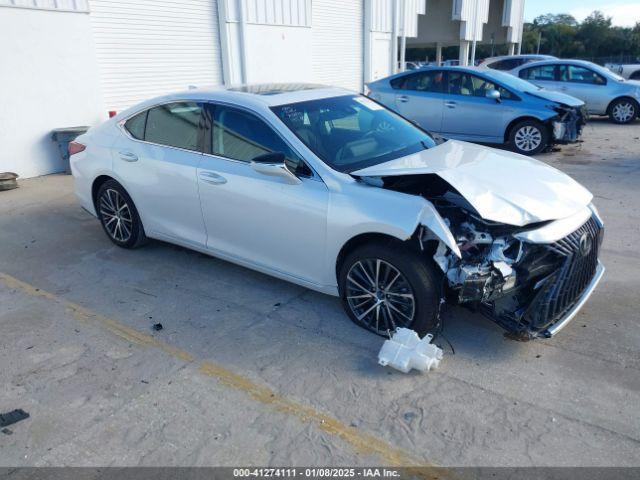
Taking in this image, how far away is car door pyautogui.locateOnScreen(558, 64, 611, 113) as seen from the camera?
13.6m

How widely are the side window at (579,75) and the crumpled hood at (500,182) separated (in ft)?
35.4

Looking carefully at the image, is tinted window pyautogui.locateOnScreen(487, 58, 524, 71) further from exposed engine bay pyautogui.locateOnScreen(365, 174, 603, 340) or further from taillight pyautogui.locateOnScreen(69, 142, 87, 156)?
exposed engine bay pyautogui.locateOnScreen(365, 174, 603, 340)

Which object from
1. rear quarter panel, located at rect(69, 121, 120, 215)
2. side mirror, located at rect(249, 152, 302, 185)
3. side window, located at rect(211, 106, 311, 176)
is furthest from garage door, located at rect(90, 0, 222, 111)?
side mirror, located at rect(249, 152, 302, 185)

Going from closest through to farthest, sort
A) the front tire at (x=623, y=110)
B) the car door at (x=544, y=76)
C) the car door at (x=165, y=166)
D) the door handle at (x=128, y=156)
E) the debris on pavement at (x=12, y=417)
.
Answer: the debris on pavement at (x=12, y=417)
the car door at (x=165, y=166)
the door handle at (x=128, y=156)
the front tire at (x=623, y=110)
the car door at (x=544, y=76)

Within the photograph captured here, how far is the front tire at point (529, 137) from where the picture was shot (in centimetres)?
1005

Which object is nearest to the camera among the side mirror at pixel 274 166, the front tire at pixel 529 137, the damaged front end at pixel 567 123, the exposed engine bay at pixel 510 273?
the exposed engine bay at pixel 510 273

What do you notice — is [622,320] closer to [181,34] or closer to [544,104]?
[544,104]

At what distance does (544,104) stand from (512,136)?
31.0 inches

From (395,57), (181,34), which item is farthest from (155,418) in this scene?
(395,57)

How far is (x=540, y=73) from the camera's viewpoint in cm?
1409

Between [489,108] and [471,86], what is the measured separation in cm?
60

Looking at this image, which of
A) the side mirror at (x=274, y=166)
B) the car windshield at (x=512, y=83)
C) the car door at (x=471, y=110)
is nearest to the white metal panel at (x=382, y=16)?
the car door at (x=471, y=110)

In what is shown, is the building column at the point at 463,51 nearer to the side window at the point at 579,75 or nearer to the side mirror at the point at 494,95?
the side window at the point at 579,75

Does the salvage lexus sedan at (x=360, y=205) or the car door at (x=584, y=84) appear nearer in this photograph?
the salvage lexus sedan at (x=360, y=205)
